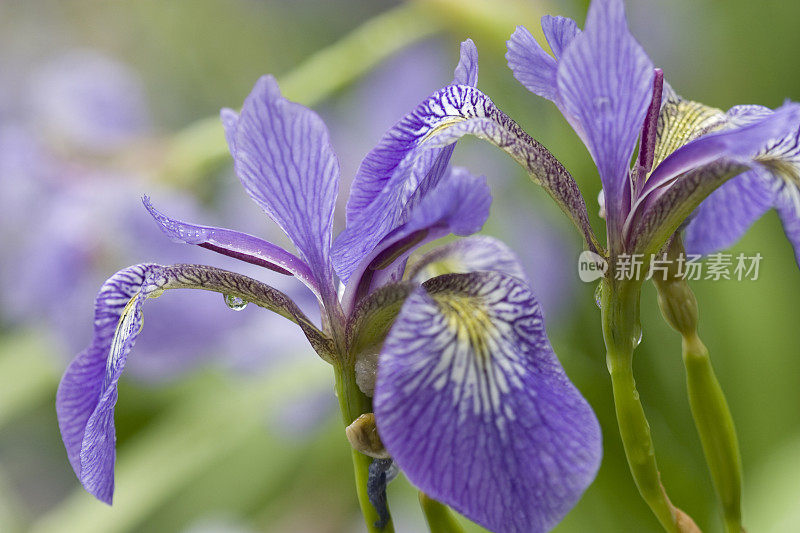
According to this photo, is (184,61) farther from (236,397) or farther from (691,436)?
(691,436)

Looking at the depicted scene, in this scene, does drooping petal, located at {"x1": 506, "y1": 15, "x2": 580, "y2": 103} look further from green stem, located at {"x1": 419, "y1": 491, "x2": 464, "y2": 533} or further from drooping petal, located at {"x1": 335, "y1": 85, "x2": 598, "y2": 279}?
green stem, located at {"x1": 419, "y1": 491, "x2": 464, "y2": 533}

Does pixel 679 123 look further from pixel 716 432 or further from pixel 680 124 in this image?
pixel 716 432

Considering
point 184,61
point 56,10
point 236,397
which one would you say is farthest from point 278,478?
point 56,10

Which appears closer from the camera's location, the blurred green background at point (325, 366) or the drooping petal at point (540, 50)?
the drooping petal at point (540, 50)

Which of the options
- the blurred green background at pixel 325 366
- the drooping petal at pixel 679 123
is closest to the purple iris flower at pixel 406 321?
the drooping petal at pixel 679 123

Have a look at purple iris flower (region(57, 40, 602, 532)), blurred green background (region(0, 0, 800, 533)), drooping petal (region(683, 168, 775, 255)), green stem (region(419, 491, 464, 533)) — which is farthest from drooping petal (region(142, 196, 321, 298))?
blurred green background (region(0, 0, 800, 533))

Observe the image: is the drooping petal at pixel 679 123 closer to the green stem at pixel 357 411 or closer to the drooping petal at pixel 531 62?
the drooping petal at pixel 531 62
